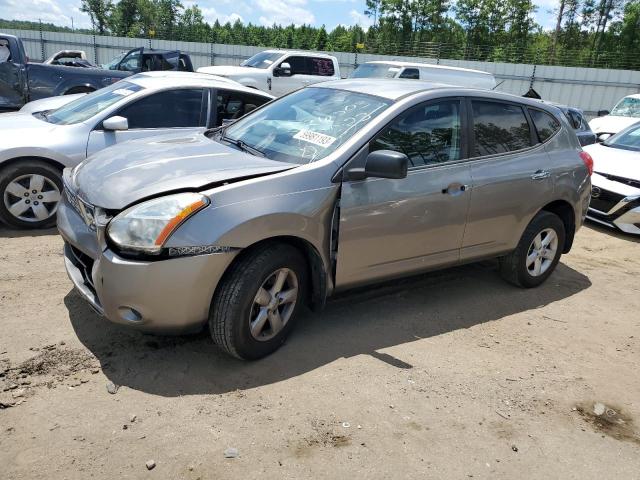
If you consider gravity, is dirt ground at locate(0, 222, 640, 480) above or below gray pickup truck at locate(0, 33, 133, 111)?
below

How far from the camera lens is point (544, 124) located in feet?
16.3

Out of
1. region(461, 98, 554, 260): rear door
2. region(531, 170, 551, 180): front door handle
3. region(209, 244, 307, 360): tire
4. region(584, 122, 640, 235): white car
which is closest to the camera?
region(209, 244, 307, 360): tire

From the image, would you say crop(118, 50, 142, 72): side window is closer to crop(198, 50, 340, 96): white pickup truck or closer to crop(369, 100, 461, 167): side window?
crop(198, 50, 340, 96): white pickup truck

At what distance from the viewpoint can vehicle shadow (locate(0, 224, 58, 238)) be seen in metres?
5.36

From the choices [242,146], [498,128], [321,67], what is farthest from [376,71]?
[242,146]

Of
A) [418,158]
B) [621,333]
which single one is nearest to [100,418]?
[418,158]

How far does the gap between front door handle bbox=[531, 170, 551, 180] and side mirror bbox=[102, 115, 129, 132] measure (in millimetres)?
3875

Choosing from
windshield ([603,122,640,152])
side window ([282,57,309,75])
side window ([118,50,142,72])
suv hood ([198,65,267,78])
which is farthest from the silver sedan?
side window ([118,50,142,72])

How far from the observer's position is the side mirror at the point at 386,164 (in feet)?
11.2

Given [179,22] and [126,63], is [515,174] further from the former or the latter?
[179,22]

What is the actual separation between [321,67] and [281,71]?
1.55 meters

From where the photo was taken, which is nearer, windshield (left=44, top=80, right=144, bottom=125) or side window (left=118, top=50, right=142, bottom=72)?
windshield (left=44, top=80, right=144, bottom=125)

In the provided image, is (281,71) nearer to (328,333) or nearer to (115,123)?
(115,123)

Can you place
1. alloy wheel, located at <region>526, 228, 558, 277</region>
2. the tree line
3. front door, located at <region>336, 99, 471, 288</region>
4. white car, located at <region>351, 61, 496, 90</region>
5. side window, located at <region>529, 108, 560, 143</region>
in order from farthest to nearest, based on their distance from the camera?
the tree line → white car, located at <region>351, 61, 496, 90</region> → alloy wheel, located at <region>526, 228, 558, 277</region> → side window, located at <region>529, 108, 560, 143</region> → front door, located at <region>336, 99, 471, 288</region>
